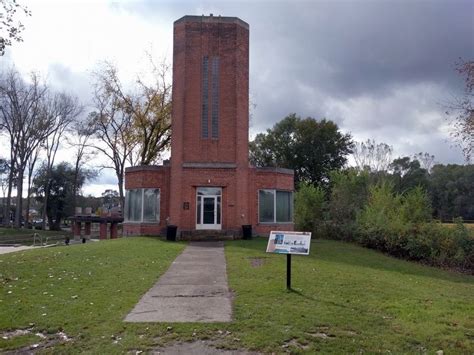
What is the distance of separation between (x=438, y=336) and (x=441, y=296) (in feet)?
12.4

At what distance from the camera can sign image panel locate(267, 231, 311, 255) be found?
9.98 metres

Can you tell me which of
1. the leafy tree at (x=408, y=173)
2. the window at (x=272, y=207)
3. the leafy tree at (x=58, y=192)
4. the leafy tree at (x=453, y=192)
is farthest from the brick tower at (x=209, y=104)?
the leafy tree at (x=453, y=192)

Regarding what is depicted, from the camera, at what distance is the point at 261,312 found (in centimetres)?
775

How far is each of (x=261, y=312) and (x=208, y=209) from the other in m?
18.4

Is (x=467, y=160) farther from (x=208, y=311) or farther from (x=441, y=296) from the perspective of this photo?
(x=208, y=311)

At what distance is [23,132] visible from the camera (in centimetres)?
5231

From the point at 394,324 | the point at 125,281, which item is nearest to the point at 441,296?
the point at 394,324

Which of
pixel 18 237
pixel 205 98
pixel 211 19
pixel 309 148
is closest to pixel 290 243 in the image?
pixel 205 98

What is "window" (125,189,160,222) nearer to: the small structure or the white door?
the white door

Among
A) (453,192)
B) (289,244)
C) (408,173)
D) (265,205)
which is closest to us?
(289,244)

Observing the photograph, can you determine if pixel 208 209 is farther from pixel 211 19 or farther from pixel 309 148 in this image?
pixel 309 148

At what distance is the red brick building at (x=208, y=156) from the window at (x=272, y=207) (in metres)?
0.06

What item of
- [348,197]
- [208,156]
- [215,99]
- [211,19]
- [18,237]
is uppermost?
[211,19]

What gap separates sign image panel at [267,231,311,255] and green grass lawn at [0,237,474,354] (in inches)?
31.6
